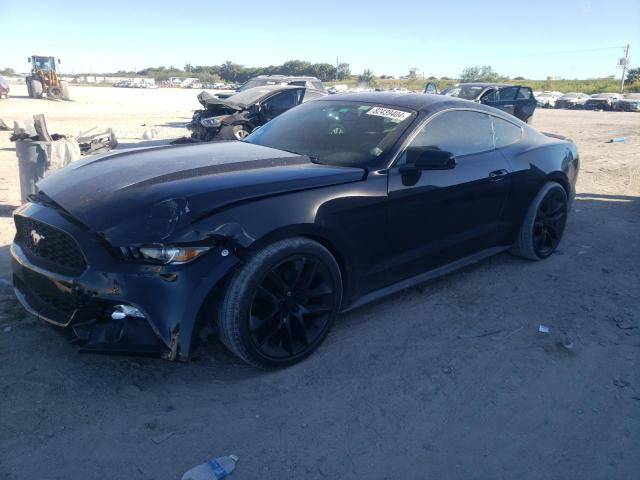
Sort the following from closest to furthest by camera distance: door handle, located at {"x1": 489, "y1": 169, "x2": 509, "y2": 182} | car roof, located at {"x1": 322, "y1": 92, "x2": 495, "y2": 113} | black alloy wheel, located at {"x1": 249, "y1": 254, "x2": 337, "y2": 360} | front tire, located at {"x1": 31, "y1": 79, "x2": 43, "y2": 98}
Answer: black alloy wheel, located at {"x1": 249, "y1": 254, "x2": 337, "y2": 360} < car roof, located at {"x1": 322, "y1": 92, "x2": 495, "y2": 113} < door handle, located at {"x1": 489, "y1": 169, "x2": 509, "y2": 182} < front tire, located at {"x1": 31, "y1": 79, "x2": 43, "y2": 98}

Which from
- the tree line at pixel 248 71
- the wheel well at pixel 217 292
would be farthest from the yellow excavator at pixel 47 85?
the tree line at pixel 248 71

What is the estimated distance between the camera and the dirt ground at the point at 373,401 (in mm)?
2264

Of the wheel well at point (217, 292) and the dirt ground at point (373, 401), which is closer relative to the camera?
the dirt ground at point (373, 401)

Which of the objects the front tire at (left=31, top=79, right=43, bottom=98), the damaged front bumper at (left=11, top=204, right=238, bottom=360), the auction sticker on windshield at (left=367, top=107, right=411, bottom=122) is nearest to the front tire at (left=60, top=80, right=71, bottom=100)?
the front tire at (left=31, top=79, right=43, bottom=98)

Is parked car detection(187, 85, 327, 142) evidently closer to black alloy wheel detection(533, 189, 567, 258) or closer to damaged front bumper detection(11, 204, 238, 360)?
black alloy wheel detection(533, 189, 567, 258)

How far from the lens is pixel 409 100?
12.8 feet

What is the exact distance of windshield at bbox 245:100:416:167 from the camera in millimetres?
3458

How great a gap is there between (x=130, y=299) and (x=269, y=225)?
791mm

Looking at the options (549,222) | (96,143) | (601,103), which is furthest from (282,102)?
(601,103)

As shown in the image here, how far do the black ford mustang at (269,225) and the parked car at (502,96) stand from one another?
11683 millimetres

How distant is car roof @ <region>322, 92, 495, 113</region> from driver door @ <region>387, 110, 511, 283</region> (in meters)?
0.08

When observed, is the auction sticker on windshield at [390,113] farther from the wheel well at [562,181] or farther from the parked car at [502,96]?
the parked car at [502,96]

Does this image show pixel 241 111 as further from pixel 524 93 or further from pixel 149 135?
pixel 524 93

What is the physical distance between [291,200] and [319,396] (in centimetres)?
109
